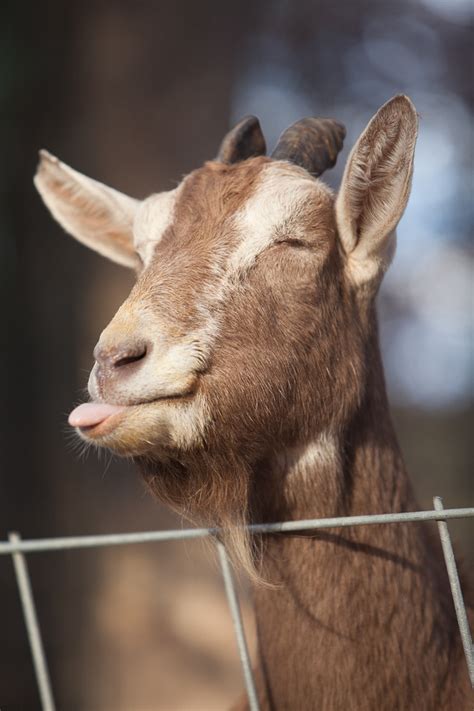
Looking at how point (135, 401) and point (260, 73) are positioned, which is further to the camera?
point (260, 73)

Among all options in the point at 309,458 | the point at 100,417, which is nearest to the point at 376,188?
the point at 309,458

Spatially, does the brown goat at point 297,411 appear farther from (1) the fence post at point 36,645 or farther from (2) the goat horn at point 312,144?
(1) the fence post at point 36,645

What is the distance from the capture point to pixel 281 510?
Answer: 95.3 inches

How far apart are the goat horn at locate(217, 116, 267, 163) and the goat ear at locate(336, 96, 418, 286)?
2.20 ft

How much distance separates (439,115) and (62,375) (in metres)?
6.73

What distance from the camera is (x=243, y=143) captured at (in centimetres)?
308

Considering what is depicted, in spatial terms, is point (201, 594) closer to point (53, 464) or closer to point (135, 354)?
point (53, 464)

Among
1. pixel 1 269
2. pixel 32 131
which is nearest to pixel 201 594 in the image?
pixel 1 269

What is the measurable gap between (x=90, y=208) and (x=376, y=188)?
131 centimetres

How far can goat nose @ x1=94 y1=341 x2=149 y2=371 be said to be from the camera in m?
2.02

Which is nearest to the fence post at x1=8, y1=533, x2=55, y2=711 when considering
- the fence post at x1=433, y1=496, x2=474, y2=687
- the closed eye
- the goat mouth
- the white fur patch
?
the goat mouth

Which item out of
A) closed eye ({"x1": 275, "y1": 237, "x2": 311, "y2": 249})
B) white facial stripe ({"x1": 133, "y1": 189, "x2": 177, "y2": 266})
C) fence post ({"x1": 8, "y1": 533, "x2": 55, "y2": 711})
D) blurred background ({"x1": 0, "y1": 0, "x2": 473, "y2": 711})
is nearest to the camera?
fence post ({"x1": 8, "y1": 533, "x2": 55, "y2": 711})

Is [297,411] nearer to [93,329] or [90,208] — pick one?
[90,208]

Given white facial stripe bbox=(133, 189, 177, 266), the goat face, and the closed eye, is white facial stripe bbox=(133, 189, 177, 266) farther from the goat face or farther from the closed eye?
the closed eye
